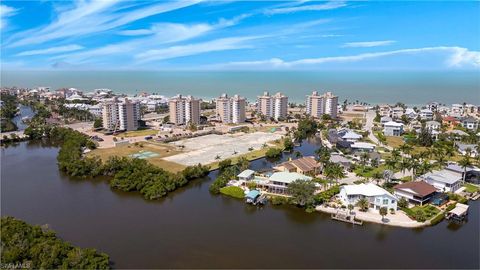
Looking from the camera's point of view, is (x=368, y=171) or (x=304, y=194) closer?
(x=304, y=194)

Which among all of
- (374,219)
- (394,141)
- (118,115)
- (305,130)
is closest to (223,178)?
(374,219)

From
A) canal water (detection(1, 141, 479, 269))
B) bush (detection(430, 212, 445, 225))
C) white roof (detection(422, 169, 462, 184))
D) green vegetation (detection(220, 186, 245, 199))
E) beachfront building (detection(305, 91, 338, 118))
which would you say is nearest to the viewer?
canal water (detection(1, 141, 479, 269))

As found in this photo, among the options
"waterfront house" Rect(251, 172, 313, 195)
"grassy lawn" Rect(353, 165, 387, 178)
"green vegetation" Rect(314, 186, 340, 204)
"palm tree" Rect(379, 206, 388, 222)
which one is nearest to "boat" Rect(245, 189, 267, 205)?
"waterfront house" Rect(251, 172, 313, 195)

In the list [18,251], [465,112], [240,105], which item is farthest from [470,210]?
[465,112]

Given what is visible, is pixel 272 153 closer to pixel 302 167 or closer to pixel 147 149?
pixel 302 167

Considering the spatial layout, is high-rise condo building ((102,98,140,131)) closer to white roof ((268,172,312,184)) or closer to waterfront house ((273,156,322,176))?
waterfront house ((273,156,322,176))

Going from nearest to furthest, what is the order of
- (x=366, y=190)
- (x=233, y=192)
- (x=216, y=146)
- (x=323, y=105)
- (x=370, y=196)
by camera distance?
(x=370, y=196) → (x=366, y=190) → (x=233, y=192) → (x=216, y=146) → (x=323, y=105)
